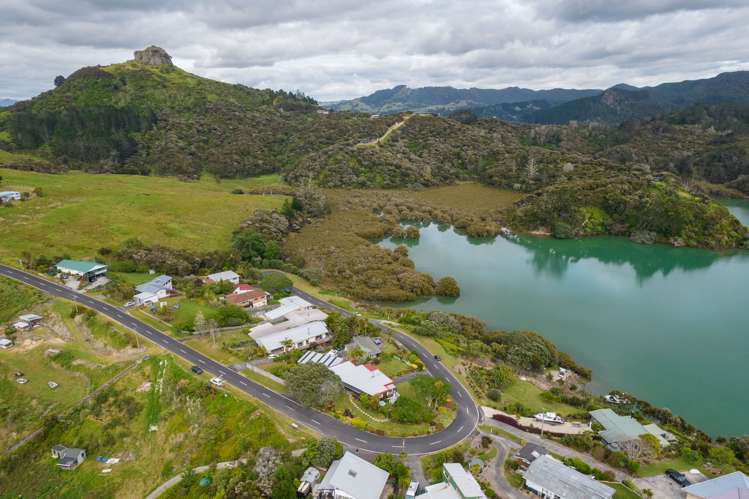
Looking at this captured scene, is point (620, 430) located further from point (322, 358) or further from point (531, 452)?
point (322, 358)

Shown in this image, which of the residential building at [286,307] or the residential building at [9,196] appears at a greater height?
the residential building at [9,196]

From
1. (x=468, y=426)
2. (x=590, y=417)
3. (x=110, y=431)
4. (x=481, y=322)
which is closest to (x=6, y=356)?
(x=110, y=431)

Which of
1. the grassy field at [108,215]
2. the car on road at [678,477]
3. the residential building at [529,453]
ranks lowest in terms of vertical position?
the car on road at [678,477]

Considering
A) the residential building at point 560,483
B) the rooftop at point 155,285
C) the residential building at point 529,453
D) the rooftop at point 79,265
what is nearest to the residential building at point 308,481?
the residential building at point 560,483

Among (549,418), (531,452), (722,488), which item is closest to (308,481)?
(531,452)

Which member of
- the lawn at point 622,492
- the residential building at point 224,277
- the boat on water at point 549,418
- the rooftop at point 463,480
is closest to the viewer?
the rooftop at point 463,480

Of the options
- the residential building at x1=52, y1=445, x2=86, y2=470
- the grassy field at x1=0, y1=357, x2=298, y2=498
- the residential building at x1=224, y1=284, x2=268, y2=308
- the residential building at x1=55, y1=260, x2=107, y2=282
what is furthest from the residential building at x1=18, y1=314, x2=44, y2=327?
the residential building at x1=224, y1=284, x2=268, y2=308

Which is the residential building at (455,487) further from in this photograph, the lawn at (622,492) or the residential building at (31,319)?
the residential building at (31,319)

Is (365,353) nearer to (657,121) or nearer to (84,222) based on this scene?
(84,222)
